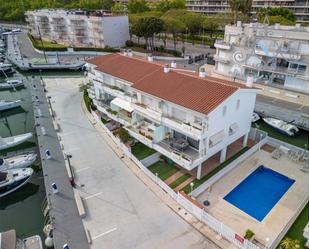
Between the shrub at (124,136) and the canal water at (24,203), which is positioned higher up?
the shrub at (124,136)

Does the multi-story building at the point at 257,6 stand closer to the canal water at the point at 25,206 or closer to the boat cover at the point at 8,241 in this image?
the canal water at the point at 25,206

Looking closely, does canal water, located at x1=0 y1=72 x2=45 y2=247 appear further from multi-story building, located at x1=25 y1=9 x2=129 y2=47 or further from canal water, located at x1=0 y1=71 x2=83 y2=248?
multi-story building, located at x1=25 y1=9 x2=129 y2=47

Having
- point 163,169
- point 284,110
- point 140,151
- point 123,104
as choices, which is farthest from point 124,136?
point 284,110

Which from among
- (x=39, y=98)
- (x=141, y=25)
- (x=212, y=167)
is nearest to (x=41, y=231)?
(x=212, y=167)

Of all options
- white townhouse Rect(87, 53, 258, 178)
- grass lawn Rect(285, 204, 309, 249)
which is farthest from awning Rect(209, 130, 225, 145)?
grass lawn Rect(285, 204, 309, 249)

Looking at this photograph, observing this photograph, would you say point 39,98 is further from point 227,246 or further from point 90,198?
point 227,246

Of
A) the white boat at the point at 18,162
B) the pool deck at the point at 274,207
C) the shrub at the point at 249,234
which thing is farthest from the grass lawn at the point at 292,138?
the white boat at the point at 18,162

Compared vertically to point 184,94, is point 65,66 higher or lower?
lower
